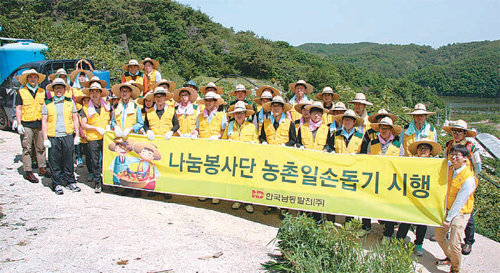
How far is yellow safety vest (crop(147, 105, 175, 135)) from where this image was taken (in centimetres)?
687

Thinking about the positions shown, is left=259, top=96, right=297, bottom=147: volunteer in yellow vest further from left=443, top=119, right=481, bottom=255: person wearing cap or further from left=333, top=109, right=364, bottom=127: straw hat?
left=443, top=119, right=481, bottom=255: person wearing cap

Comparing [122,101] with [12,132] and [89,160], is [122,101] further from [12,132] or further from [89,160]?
[12,132]

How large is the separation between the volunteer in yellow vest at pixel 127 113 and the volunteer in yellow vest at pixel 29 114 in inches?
57.2

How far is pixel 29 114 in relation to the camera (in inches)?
277

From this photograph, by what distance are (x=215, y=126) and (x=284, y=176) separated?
5.28 feet

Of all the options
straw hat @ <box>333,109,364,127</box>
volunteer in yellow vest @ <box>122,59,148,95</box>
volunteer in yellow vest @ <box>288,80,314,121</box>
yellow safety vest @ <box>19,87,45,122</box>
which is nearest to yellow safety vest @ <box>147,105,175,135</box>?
volunteer in yellow vest @ <box>122,59,148,95</box>

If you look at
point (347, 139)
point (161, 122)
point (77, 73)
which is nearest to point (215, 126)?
point (161, 122)

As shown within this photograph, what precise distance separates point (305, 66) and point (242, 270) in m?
63.3

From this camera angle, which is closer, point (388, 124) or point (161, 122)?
point (388, 124)

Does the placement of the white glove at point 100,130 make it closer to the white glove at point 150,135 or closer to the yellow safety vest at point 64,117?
the yellow safety vest at point 64,117

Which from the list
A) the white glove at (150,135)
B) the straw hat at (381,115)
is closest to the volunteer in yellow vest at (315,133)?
the straw hat at (381,115)

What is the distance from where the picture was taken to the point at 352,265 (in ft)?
13.6

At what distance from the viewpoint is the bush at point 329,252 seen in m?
4.10

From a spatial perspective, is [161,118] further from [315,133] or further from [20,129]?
[315,133]
